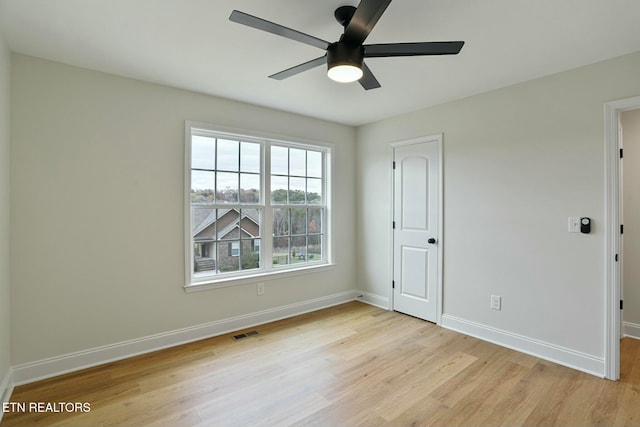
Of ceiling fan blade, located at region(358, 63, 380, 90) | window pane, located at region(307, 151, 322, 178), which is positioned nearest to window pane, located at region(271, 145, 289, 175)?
window pane, located at region(307, 151, 322, 178)

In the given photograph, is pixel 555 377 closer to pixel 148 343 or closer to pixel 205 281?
pixel 205 281

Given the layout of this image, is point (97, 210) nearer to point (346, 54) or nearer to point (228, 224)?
point (228, 224)

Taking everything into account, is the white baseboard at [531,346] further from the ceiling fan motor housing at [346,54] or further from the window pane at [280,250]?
the ceiling fan motor housing at [346,54]

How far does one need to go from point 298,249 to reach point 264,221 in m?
0.64

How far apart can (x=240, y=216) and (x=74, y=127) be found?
1649 mm

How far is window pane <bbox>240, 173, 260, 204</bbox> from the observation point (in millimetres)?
3609

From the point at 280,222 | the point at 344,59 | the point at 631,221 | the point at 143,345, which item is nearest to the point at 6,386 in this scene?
the point at 143,345

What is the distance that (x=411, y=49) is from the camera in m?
1.83

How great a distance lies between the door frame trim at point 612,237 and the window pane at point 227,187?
3.33 m

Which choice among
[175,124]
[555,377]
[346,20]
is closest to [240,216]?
[175,124]

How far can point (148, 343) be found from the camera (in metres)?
2.95

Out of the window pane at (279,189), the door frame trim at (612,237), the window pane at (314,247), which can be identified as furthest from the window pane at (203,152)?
the door frame trim at (612,237)

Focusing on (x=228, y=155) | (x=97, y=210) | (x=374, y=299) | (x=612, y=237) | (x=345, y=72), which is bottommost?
(x=374, y=299)

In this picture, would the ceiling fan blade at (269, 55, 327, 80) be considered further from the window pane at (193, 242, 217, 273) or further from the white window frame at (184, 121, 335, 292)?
the window pane at (193, 242, 217, 273)
